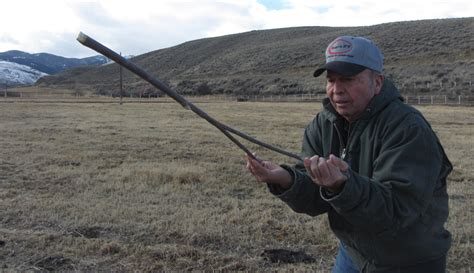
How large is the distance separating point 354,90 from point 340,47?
20 cm

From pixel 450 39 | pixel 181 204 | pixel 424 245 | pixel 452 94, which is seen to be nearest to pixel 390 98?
pixel 424 245

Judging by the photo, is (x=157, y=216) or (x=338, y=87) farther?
(x=157, y=216)

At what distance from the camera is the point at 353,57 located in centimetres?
216

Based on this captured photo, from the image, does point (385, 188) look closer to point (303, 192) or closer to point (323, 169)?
point (323, 169)

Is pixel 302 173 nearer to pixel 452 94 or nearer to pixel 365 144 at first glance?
pixel 365 144

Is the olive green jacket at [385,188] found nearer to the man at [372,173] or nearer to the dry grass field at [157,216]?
the man at [372,173]

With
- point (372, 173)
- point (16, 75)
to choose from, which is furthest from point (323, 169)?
point (16, 75)

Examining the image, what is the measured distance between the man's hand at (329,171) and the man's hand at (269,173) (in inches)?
18.0

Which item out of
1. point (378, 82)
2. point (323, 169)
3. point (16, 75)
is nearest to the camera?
point (323, 169)

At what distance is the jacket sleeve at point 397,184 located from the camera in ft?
6.15

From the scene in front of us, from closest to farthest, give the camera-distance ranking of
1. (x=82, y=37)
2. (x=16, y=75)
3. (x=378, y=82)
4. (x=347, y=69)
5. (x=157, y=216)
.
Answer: (x=82, y=37), (x=347, y=69), (x=378, y=82), (x=157, y=216), (x=16, y=75)

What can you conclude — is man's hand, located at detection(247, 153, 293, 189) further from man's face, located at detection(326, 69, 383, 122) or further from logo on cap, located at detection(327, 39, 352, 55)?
logo on cap, located at detection(327, 39, 352, 55)

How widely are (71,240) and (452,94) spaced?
127ft

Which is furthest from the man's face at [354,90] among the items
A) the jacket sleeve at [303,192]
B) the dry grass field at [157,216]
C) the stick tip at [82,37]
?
the dry grass field at [157,216]
